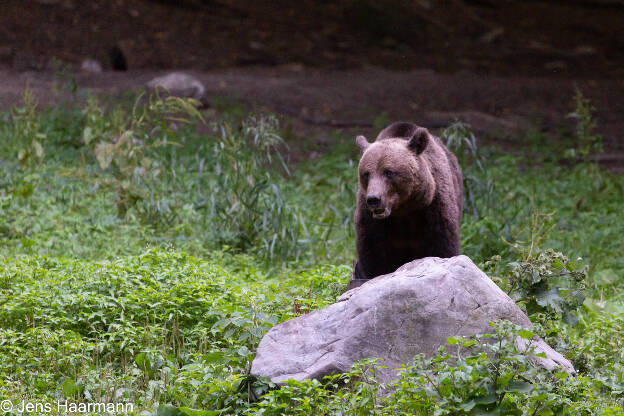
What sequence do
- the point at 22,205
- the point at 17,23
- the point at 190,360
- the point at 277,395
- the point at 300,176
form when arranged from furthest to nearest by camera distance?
the point at 17,23 < the point at 300,176 < the point at 22,205 < the point at 190,360 < the point at 277,395

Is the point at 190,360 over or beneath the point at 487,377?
beneath

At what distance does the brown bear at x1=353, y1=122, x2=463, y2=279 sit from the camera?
181 inches

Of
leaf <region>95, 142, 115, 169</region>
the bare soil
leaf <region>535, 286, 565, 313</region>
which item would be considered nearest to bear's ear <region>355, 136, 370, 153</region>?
leaf <region>535, 286, 565, 313</region>

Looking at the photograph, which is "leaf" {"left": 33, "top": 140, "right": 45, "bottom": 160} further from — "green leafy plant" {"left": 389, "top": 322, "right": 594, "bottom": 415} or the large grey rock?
"green leafy plant" {"left": 389, "top": 322, "right": 594, "bottom": 415}

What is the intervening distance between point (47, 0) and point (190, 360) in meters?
11.0

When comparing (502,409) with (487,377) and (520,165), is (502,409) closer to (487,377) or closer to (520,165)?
(487,377)

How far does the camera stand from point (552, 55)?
531 inches

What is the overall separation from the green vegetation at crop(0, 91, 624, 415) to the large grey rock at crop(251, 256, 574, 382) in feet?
0.34

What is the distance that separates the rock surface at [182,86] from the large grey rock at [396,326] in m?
7.95

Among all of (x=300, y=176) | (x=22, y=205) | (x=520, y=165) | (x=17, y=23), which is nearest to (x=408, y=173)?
(x=22, y=205)

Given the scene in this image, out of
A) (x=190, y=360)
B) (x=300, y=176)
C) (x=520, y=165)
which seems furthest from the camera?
(x=520, y=165)

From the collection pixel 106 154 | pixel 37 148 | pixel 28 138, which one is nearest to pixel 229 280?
pixel 106 154

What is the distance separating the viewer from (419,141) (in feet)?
15.6

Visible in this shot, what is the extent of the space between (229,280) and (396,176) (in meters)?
1.52
